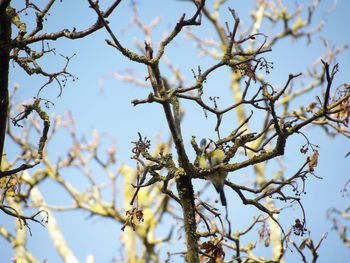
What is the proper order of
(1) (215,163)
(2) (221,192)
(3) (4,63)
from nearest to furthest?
(3) (4,63)
(1) (215,163)
(2) (221,192)

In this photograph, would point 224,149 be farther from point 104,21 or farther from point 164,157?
point 104,21

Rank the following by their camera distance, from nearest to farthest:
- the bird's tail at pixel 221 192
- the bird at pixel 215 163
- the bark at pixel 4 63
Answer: the bark at pixel 4 63 < the bird at pixel 215 163 < the bird's tail at pixel 221 192

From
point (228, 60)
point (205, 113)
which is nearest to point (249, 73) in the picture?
point (228, 60)

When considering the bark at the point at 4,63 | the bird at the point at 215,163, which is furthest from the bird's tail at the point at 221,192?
the bark at the point at 4,63

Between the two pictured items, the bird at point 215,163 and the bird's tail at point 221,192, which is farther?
the bird's tail at point 221,192

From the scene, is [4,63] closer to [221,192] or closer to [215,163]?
A: [215,163]

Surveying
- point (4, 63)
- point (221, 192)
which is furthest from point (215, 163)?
point (4, 63)

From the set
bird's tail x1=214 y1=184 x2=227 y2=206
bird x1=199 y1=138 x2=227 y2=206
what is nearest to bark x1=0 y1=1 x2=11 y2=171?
bird x1=199 y1=138 x2=227 y2=206

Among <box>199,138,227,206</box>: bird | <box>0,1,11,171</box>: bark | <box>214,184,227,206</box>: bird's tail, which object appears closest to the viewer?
<box>0,1,11,171</box>: bark

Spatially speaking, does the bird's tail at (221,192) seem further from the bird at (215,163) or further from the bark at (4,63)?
the bark at (4,63)

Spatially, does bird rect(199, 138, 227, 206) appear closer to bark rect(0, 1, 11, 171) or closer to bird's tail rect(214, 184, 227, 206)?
bird's tail rect(214, 184, 227, 206)

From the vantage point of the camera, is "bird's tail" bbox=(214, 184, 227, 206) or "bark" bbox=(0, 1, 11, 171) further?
"bird's tail" bbox=(214, 184, 227, 206)

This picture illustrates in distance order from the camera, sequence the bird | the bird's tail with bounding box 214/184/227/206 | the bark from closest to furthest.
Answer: the bark, the bird, the bird's tail with bounding box 214/184/227/206

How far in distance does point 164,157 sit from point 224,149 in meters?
0.45
